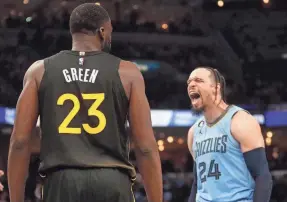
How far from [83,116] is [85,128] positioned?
57 millimetres

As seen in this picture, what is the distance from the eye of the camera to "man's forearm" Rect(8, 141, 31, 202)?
3.04 m

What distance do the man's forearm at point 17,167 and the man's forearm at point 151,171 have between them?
537 millimetres

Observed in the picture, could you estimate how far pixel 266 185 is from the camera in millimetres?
4152

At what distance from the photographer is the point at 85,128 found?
3.02 m

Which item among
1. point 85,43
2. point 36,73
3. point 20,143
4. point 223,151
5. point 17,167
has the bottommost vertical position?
point 223,151

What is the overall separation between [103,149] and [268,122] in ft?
61.6

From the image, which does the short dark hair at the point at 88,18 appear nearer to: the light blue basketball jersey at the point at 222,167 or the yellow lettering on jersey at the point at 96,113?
the yellow lettering on jersey at the point at 96,113

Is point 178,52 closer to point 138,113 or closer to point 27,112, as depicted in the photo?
point 138,113

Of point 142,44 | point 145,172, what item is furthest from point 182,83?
point 145,172

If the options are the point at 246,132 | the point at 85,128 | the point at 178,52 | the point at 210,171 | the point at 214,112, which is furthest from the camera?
the point at 178,52

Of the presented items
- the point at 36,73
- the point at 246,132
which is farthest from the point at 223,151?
the point at 36,73

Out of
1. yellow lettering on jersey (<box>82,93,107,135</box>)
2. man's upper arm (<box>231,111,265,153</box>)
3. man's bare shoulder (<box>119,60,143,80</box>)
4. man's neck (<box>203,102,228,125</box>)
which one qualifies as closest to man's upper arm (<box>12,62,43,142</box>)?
yellow lettering on jersey (<box>82,93,107,135</box>)

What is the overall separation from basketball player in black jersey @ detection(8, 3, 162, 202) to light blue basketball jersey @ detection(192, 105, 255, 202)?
1329mm

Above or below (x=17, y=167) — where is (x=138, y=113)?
above
